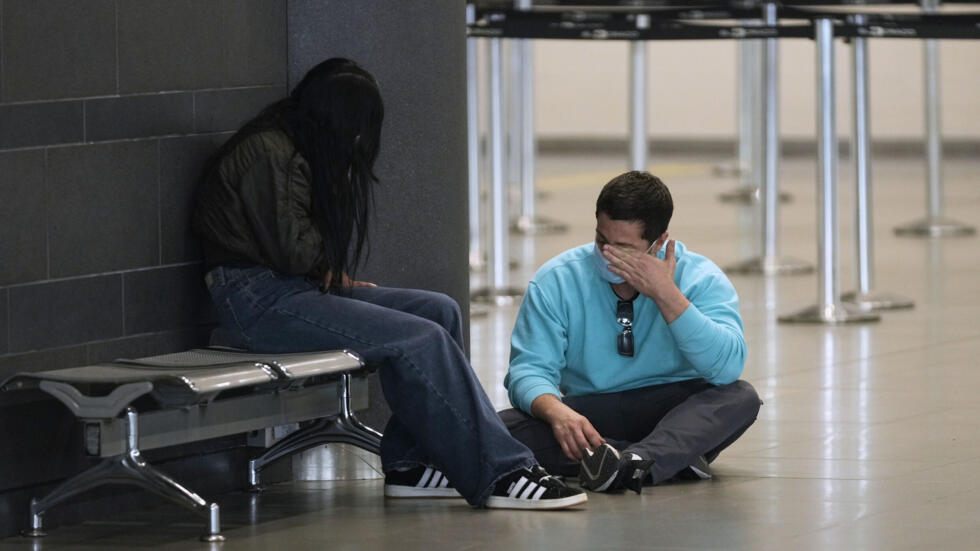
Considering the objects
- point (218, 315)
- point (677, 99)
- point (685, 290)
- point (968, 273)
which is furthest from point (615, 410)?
point (677, 99)

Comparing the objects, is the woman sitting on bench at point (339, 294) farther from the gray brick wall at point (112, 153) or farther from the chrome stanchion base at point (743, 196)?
the chrome stanchion base at point (743, 196)

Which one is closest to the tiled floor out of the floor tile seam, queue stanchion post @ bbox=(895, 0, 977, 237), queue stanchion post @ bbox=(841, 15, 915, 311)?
the floor tile seam

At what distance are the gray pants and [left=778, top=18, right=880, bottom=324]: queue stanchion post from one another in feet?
11.4

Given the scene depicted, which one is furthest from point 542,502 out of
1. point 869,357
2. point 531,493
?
point 869,357

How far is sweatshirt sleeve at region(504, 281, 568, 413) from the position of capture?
5.48 metres

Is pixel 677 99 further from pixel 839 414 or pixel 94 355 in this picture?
pixel 94 355

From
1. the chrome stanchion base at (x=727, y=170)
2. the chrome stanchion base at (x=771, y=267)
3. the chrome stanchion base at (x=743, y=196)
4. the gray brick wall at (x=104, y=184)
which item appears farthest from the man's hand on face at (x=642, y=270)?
the chrome stanchion base at (x=727, y=170)

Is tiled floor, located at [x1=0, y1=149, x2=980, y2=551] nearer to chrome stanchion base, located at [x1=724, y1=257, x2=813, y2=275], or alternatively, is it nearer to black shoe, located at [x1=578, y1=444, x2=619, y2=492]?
black shoe, located at [x1=578, y1=444, x2=619, y2=492]

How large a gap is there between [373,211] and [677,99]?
14404 mm

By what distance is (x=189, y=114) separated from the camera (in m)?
5.41

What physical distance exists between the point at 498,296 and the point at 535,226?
3.30 meters

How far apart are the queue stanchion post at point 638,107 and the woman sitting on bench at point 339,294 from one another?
5.44 metres

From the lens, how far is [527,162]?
12891mm

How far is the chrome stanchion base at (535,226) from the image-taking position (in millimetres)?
13336
